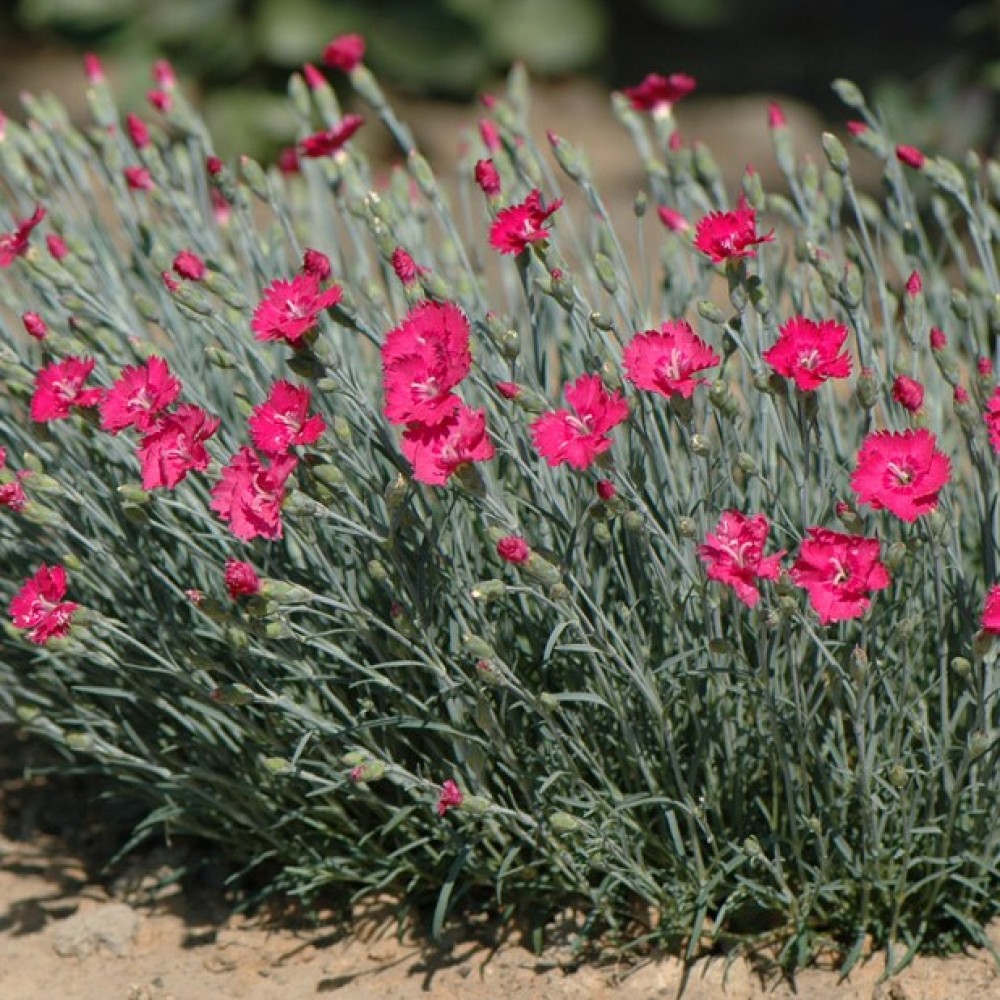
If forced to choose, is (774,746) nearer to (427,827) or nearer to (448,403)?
(427,827)

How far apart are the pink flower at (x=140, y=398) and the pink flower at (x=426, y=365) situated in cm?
27

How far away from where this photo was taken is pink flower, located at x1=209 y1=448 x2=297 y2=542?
5.71ft

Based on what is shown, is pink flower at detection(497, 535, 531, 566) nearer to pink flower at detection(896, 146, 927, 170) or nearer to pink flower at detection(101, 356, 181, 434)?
pink flower at detection(101, 356, 181, 434)

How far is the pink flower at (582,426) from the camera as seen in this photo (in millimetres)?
1695

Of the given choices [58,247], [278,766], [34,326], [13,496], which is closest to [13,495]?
[13,496]

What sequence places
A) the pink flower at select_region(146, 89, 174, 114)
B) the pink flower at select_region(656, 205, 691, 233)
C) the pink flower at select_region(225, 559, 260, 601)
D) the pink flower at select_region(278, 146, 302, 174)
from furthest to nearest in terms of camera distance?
the pink flower at select_region(278, 146, 302, 174) < the pink flower at select_region(146, 89, 174, 114) < the pink flower at select_region(656, 205, 691, 233) < the pink flower at select_region(225, 559, 260, 601)

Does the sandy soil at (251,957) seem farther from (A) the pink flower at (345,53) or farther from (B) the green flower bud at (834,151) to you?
(A) the pink flower at (345,53)

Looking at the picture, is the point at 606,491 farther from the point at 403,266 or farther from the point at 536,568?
the point at 403,266

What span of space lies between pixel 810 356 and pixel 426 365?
412 mm

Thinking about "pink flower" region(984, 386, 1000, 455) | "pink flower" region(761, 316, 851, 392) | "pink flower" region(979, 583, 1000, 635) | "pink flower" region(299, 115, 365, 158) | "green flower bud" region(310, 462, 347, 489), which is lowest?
"pink flower" region(979, 583, 1000, 635)

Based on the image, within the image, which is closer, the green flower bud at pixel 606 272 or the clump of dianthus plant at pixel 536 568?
the clump of dianthus plant at pixel 536 568

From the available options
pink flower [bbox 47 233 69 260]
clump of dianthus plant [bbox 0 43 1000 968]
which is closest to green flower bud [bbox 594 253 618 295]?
clump of dianthus plant [bbox 0 43 1000 968]

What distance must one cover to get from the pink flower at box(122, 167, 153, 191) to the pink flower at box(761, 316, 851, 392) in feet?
3.75

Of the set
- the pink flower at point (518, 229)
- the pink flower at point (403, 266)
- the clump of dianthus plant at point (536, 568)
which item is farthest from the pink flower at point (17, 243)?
the pink flower at point (518, 229)
